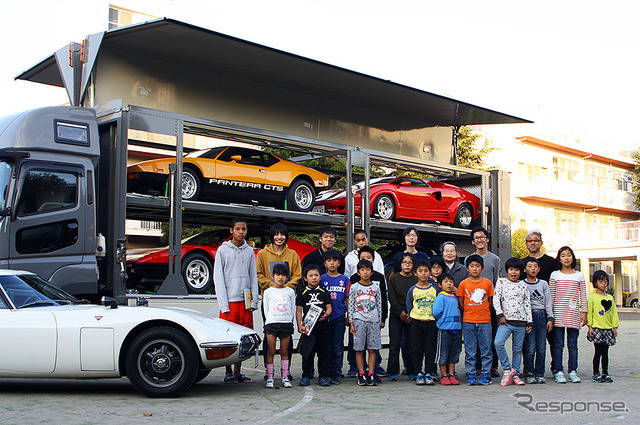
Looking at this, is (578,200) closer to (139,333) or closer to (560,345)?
(560,345)

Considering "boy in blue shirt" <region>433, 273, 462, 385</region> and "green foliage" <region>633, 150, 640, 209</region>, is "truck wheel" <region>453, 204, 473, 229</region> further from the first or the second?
"green foliage" <region>633, 150, 640, 209</region>

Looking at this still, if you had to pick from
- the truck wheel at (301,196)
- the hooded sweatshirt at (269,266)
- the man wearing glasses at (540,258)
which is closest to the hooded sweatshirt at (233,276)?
the hooded sweatshirt at (269,266)

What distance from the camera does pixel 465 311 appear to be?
25.5ft

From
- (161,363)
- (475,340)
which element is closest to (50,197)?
(161,363)

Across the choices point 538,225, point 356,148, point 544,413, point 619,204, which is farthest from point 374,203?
point 619,204

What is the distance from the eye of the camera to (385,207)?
12680 millimetres

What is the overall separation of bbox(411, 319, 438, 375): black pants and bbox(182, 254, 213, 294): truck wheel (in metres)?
3.54

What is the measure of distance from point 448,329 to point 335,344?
47.9 inches

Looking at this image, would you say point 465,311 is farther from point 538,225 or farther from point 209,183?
point 538,225

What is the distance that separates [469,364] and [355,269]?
1.67 metres

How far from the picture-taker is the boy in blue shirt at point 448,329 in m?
7.67

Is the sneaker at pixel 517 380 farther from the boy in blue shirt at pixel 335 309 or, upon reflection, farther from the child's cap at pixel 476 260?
the boy in blue shirt at pixel 335 309

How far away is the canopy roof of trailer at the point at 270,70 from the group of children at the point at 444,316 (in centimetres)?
375

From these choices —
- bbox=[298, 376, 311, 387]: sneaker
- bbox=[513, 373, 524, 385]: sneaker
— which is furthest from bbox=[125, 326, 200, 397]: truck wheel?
bbox=[513, 373, 524, 385]: sneaker
